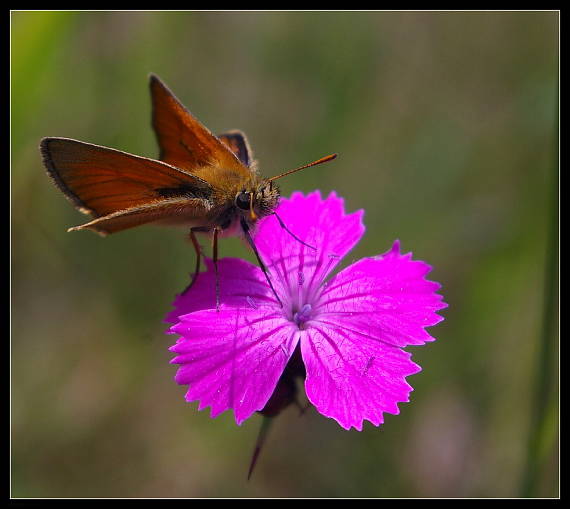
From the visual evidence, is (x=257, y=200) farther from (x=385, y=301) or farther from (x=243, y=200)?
(x=385, y=301)

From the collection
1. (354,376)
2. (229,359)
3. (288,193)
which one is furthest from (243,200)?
(288,193)

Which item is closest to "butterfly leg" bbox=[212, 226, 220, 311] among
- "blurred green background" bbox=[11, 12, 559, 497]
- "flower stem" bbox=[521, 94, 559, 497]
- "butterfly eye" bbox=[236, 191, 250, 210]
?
"butterfly eye" bbox=[236, 191, 250, 210]

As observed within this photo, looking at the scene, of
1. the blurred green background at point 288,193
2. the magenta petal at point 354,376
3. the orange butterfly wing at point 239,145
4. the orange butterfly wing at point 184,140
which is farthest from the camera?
the blurred green background at point 288,193

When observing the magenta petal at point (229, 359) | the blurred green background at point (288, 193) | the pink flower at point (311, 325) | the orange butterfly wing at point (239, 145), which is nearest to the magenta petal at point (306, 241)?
the pink flower at point (311, 325)

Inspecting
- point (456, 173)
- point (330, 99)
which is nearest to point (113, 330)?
point (330, 99)

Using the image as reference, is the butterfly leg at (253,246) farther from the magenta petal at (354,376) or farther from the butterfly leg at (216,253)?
the magenta petal at (354,376)

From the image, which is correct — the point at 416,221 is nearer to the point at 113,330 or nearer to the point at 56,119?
the point at 113,330
